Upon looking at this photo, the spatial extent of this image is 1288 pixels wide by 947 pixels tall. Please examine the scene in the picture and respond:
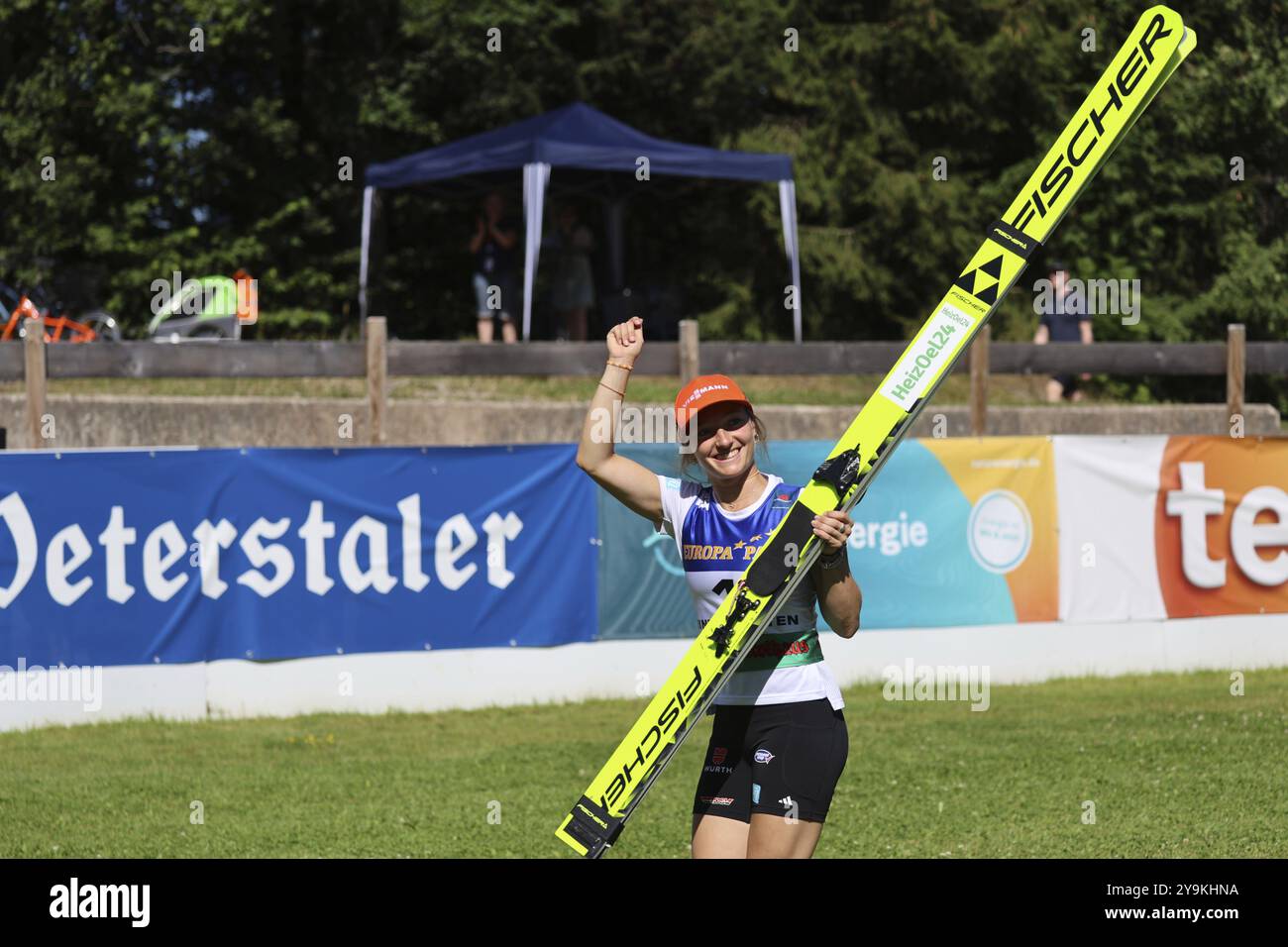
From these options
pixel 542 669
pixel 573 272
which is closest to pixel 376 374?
pixel 542 669

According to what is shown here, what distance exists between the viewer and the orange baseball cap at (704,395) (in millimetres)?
5062

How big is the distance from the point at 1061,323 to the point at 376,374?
918cm

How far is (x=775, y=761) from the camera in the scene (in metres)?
5.03

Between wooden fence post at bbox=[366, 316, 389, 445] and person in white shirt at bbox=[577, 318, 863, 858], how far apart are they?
780 cm

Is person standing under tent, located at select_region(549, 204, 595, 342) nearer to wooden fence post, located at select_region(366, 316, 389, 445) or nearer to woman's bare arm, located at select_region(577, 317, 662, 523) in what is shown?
wooden fence post, located at select_region(366, 316, 389, 445)

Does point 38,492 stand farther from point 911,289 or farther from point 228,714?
point 911,289

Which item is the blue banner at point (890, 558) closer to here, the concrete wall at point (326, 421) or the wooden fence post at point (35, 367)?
the concrete wall at point (326, 421)

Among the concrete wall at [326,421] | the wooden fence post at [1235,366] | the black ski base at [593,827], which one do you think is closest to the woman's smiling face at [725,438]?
the black ski base at [593,827]

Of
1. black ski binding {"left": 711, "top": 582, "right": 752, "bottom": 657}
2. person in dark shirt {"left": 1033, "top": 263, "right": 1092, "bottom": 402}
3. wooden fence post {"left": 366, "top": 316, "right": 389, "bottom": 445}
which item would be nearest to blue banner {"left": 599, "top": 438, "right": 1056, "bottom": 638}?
wooden fence post {"left": 366, "top": 316, "right": 389, "bottom": 445}

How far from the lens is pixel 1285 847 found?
778 centimetres

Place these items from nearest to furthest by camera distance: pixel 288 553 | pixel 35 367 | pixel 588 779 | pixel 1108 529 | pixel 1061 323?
1. pixel 588 779
2. pixel 288 553
3. pixel 35 367
4. pixel 1108 529
5. pixel 1061 323

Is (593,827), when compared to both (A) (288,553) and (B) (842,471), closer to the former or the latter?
(B) (842,471)

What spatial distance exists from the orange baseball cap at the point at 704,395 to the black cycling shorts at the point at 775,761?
937mm
